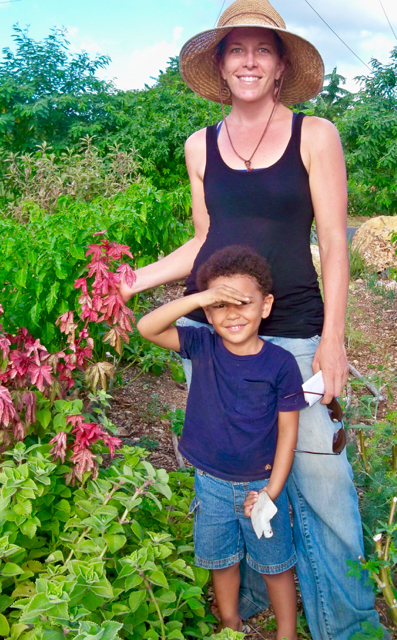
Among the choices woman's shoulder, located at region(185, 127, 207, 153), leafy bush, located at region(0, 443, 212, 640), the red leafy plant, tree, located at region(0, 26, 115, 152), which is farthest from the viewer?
tree, located at region(0, 26, 115, 152)

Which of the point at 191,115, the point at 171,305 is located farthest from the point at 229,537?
the point at 191,115

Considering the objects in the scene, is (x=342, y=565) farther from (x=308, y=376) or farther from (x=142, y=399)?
(x=142, y=399)

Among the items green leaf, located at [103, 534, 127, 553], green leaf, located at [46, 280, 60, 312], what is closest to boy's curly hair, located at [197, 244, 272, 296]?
green leaf, located at [46, 280, 60, 312]

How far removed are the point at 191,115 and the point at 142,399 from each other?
585cm

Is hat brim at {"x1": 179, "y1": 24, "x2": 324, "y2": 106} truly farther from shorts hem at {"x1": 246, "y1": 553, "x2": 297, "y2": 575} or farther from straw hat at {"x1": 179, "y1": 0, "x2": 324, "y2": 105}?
shorts hem at {"x1": 246, "y1": 553, "x2": 297, "y2": 575}

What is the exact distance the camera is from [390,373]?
14.9ft

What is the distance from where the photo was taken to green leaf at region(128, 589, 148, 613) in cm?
168

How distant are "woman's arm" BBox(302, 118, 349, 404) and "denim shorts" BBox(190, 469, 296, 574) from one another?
16.9 inches

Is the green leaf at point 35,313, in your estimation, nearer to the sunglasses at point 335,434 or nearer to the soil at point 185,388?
the sunglasses at point 335,434

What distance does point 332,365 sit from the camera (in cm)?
188

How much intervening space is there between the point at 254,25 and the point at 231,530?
1656mm

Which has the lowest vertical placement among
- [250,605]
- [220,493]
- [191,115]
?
[250,605]

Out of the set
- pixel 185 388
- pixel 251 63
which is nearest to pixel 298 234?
pixel 251 63

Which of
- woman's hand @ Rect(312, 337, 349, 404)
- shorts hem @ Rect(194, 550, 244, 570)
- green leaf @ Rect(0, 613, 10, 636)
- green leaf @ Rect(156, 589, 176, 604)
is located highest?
woman's hand @ Rect(312, 337, 349, 404)
